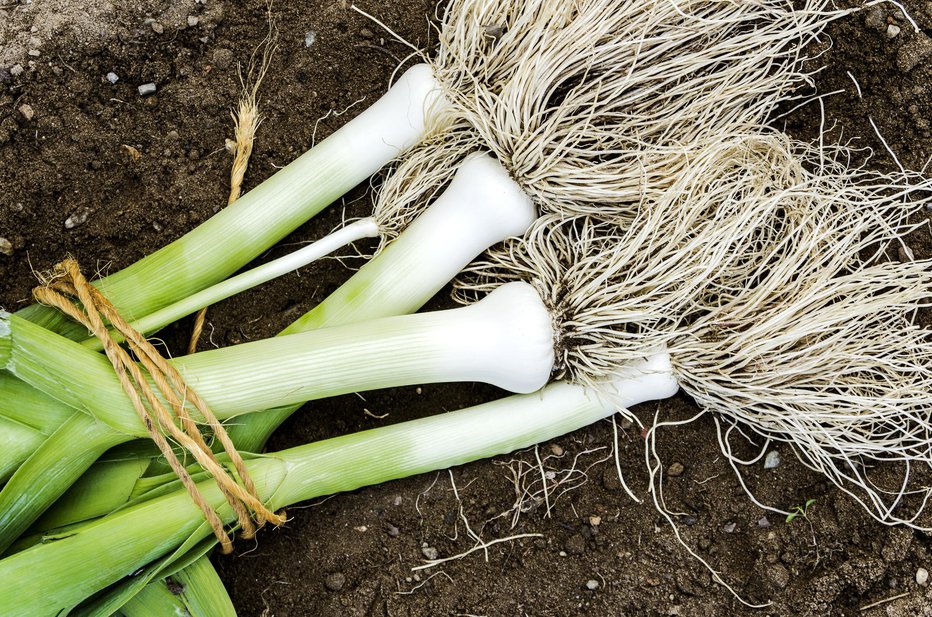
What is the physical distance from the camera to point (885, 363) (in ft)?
3.97

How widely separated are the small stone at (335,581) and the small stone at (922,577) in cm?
91

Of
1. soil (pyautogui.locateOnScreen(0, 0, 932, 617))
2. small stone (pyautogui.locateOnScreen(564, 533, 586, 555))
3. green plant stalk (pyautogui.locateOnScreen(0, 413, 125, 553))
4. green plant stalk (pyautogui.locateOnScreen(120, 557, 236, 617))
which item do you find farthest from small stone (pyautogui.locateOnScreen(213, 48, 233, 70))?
small stone (pyautogui.locateOnScreen(564, 533, 586, 555))

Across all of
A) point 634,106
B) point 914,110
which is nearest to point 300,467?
point 634,106

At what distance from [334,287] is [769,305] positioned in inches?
28.5

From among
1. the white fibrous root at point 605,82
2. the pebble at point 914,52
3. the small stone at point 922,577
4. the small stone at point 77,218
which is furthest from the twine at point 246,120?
the small stone at point 922,577

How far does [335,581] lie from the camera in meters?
1.29

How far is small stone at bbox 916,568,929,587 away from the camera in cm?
124

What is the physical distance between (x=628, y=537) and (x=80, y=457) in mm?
837

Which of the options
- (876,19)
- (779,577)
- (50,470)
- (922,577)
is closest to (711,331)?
(779,577)

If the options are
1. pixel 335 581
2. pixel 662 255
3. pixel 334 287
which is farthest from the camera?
pixel 334 287

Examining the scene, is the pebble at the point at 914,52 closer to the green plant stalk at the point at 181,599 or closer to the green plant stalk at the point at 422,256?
the green plant stalk at the point at 422,256

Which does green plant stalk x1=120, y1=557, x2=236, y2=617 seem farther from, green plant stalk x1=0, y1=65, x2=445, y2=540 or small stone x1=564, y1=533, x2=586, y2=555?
small stone x1=564, y1=533, x2=586, y2=555

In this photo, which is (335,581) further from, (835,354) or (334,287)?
(835,354)

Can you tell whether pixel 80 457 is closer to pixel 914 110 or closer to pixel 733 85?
pixel 733 85
